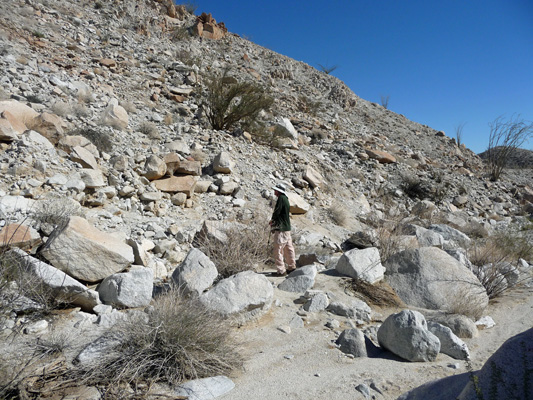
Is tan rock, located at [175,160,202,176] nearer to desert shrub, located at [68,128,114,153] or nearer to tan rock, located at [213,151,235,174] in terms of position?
tan rock, located at [213,151,235,174]

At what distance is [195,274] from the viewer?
4.40 meters

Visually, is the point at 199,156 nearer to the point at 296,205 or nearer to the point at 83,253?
the point at 296,205

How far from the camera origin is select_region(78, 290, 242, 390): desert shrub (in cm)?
287

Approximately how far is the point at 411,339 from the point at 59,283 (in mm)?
3736

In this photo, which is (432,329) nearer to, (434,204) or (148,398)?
(148,398)

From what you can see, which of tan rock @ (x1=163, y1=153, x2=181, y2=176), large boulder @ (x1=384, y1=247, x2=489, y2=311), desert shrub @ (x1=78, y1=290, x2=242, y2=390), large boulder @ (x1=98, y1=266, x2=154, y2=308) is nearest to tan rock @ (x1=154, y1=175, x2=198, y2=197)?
tan rock @ (x1=163, y1=153, x2=181, y2=176)

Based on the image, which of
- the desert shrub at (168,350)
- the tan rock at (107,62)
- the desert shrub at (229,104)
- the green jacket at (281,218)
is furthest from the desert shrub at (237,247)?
the tan rock at (107,62)

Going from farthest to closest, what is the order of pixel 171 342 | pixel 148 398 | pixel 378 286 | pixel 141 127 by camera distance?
1. pixel 141 127
2. pixel 378 286
3. pixel 171 342
4. pixel 148 398

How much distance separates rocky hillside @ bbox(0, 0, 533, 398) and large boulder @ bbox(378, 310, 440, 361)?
0.07m

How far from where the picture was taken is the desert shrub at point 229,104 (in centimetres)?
1130

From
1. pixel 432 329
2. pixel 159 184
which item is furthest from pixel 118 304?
pixel 159 184

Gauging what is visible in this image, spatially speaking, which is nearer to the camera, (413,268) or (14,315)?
(14,315)

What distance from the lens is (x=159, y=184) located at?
25.7 feet

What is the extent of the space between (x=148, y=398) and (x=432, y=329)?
2.98 meters
